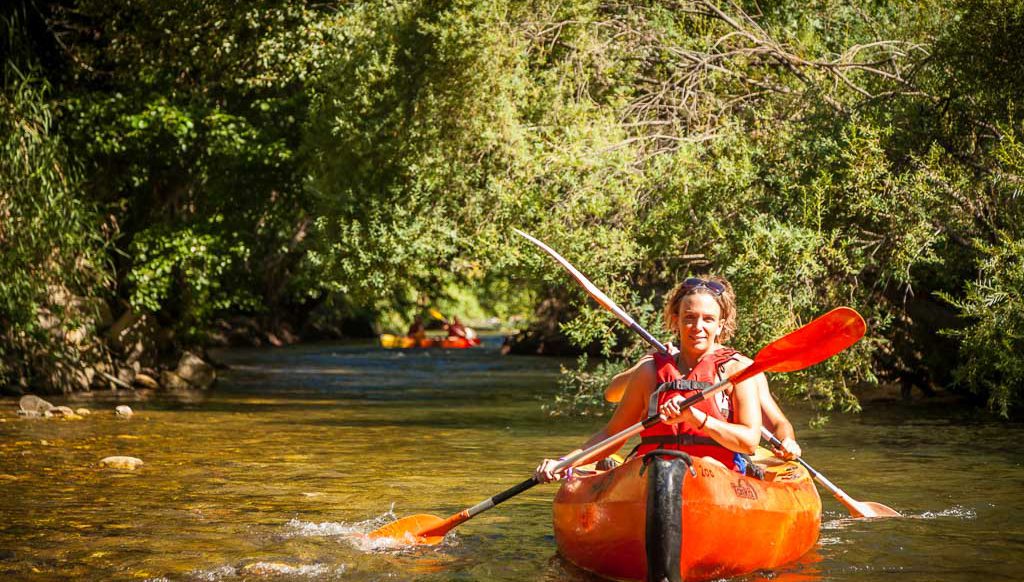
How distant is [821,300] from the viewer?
441 inches

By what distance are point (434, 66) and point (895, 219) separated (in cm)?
517

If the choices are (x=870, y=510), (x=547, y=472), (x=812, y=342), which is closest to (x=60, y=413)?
(x=547, y=472)

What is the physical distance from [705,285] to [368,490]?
4028mm

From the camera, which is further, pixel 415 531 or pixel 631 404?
pixel 415 531

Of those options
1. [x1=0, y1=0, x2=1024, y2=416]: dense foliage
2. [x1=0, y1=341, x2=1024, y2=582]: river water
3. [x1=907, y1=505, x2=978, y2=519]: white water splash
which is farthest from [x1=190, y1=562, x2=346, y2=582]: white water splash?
[x1=0, y1=0, x2=1024, y2=416]: dense foliage

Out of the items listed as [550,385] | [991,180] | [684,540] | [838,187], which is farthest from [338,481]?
[550,385]

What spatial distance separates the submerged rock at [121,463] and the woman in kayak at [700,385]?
17.3 ft

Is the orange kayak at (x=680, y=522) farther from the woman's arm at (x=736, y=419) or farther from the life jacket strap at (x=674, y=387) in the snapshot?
the life jacket strap at (x=674, y=387)

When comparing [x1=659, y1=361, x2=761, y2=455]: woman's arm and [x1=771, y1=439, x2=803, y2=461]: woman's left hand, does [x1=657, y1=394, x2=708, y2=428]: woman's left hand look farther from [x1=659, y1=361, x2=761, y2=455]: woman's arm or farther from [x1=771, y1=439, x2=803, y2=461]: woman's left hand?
[x1=771, y1=439, x2=803, y2=461]: woman's left hand

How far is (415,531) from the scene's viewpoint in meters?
6.80

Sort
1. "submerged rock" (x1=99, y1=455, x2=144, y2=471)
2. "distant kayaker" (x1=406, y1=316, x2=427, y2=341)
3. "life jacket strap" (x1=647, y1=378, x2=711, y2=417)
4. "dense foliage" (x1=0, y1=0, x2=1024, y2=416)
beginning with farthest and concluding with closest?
"distant kayaker" (x1=406, y1=316, x2=427, y2=341) → "dense foliage" (x1=0, y1=0, x2=1024, y2=416) → "submerged rock" (x1=99, y1=455, x2=144, y2=471) → "life jacket strap" (x1=647, y1=378, x2=711, y2=417)

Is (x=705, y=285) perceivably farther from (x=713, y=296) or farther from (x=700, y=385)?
(x=700, y=385)

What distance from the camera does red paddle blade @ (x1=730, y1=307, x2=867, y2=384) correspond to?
219 inches

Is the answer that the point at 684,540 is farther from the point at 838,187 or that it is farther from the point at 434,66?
the point at 434,66
